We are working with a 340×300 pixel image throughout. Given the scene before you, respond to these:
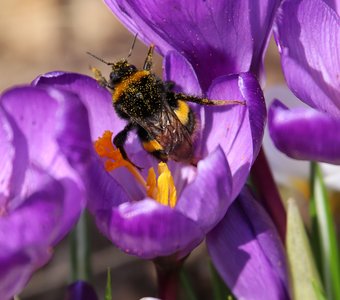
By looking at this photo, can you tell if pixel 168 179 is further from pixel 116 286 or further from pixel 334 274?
pixel 116 286

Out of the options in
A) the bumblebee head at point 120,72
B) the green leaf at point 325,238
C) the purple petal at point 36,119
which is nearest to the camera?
the purple petal at point 36,119

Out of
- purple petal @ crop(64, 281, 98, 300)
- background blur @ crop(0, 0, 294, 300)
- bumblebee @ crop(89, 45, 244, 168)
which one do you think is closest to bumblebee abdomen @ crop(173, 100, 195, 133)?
bumblebee @ crop(89, 45, 244, 168)

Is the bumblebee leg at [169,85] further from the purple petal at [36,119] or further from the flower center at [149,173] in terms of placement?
the purple petal at [36,119]

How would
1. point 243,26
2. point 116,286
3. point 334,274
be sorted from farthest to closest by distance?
1. point 116,286
2. point 334,274
3. point 243,26

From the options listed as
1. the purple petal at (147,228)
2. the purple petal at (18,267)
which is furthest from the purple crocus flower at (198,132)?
the purple petal at (18,267)

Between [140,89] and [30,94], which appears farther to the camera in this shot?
[140,89]

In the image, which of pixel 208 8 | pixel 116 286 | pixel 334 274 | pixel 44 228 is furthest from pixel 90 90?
pixel 116 286

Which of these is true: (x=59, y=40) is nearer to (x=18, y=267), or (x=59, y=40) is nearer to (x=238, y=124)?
(x=238, y=124)
